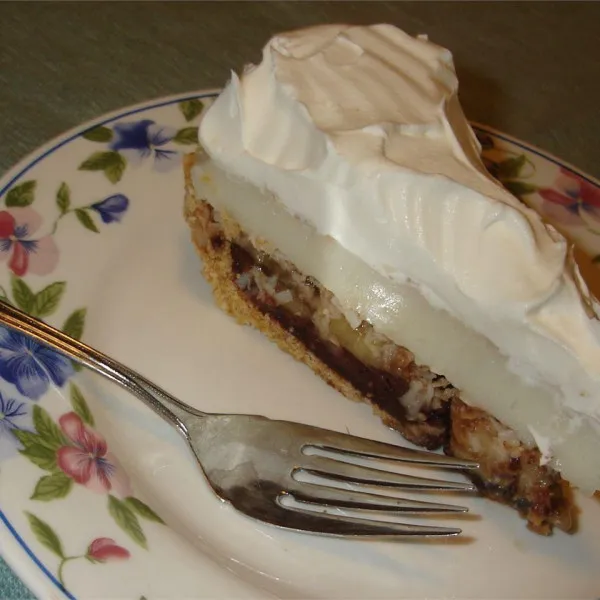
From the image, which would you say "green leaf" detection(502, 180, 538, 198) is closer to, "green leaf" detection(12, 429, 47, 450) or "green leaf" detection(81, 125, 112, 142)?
"green leaf" detection(81, 125, 112, 142)

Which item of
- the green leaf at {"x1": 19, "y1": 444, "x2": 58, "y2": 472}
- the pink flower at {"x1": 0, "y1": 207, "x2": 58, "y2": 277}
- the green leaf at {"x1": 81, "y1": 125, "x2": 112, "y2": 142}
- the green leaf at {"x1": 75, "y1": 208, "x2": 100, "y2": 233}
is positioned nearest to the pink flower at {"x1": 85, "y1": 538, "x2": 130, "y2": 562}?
the green leaf at {"x1": 19, "y1": 444, "x2": 58, "y2": 472}

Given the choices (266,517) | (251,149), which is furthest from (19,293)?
(266,517)

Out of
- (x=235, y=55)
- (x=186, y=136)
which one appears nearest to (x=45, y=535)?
(x=186, y=136)

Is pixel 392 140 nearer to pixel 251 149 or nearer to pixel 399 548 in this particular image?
pixel 251 149

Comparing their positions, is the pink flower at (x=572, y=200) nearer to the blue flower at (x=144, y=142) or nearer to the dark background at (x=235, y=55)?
the dark background at (x=235, y=55)

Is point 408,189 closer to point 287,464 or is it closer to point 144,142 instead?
point 287,464

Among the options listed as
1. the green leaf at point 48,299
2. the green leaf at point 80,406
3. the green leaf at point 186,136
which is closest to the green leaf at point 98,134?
the green leaf at point 186,136
